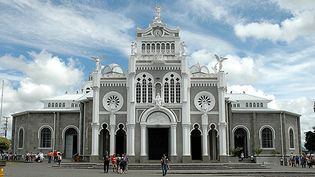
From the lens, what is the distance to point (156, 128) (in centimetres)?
5359

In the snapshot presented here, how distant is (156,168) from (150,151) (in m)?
11.0

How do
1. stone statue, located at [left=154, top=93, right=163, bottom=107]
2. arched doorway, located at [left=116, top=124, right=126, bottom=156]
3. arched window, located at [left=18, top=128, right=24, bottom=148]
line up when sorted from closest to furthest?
stone statue, located at [left=154, top=93, right=163, bottom=107] < arched doorway, located at [left=116, top=124, right=126, bottom=156] < arched window, located at [left=18, top=128, right=24, bottom=148]

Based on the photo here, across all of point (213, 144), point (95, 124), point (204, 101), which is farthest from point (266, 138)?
point (95, 124)

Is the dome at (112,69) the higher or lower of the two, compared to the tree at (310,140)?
higher

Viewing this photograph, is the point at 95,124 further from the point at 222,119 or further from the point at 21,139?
the point at 21,139

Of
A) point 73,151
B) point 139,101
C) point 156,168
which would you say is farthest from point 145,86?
point 73,151

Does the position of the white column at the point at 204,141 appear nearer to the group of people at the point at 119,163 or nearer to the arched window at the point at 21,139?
the group of people at the point at 119,163

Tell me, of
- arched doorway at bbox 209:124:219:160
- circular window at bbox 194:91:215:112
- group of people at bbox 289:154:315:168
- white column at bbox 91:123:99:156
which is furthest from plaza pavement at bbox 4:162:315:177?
circular window at bbox 194:91:215:112

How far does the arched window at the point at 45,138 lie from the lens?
207 feet

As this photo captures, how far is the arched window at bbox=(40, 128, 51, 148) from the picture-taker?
2488 inches

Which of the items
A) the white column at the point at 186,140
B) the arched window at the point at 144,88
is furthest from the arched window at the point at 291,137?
the arched window at the point at 144,88

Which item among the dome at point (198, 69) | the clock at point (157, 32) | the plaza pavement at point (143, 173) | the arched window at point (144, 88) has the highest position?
the clock at point (157, 32)

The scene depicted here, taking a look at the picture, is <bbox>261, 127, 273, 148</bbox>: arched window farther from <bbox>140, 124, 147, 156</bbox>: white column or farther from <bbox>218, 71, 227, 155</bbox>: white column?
<bbox>140, 124, 147, 156</bbox>: white column

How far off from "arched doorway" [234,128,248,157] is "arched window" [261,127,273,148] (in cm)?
255
